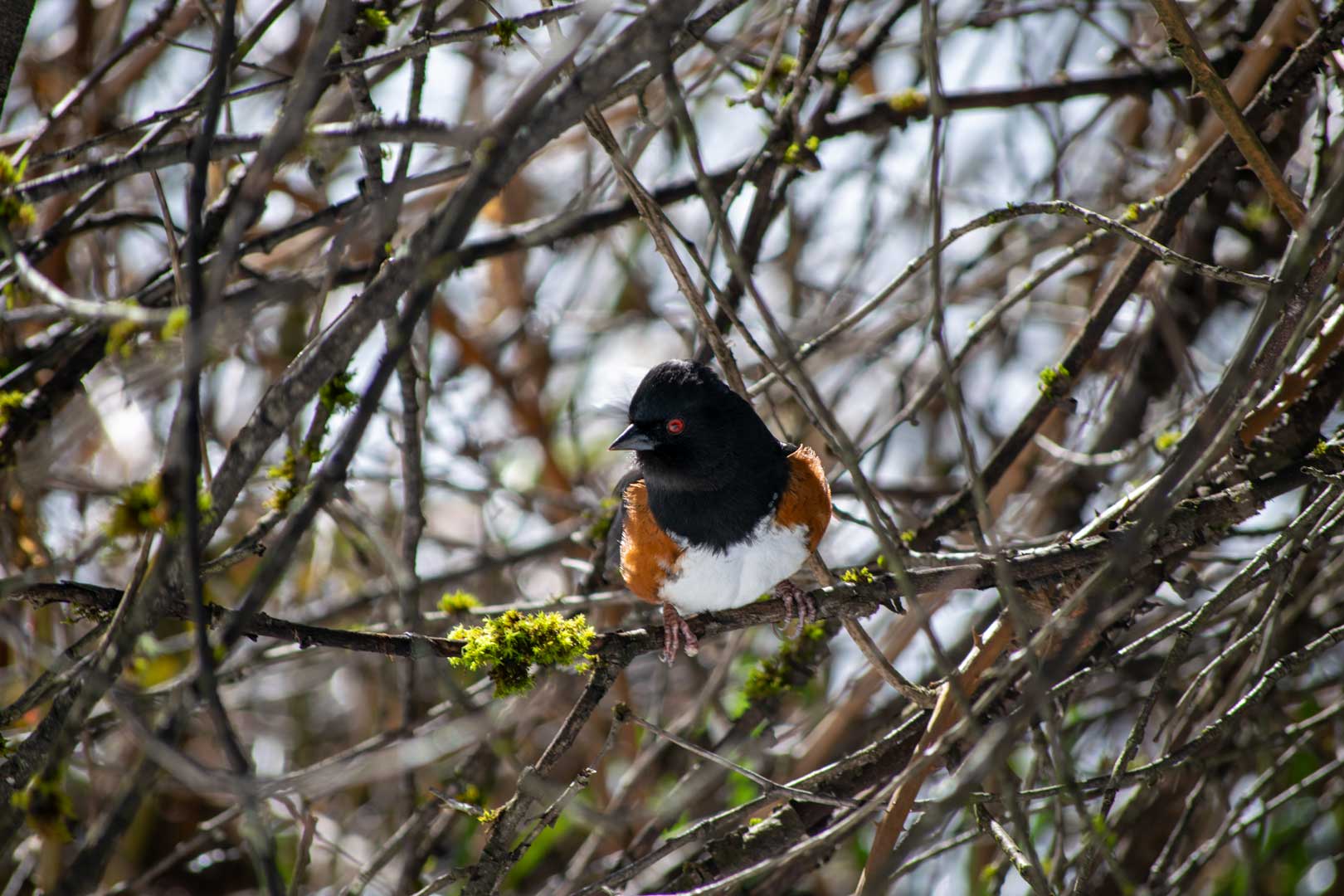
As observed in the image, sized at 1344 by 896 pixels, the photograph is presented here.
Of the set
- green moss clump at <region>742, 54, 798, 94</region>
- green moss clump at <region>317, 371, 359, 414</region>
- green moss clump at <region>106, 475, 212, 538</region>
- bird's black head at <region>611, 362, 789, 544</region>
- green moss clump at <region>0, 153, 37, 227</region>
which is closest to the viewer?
green moss clump at <region>106, 475, 212, 538</region>

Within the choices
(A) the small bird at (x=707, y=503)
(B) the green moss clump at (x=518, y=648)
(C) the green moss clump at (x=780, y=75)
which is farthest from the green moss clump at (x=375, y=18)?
(B) the green moss clump at (x=518, y=648)

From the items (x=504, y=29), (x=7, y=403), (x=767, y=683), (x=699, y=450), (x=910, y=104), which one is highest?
(x=910, y=104)

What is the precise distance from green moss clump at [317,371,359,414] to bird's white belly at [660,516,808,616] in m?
0.89

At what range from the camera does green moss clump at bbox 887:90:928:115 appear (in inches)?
138

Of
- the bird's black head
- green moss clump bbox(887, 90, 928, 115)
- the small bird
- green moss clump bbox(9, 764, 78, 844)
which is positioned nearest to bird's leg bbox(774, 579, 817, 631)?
the small bird

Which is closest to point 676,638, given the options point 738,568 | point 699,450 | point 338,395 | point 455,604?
point 738,568

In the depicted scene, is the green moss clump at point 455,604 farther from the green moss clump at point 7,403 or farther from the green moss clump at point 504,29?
the green moss clump at point 504,29

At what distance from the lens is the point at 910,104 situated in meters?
3.53

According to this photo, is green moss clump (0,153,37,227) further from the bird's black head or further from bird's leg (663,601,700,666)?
bird's leg (663,601,700,666)

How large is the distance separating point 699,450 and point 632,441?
7.3 inches

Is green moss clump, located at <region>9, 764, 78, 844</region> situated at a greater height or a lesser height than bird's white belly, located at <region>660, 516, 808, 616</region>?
lesser

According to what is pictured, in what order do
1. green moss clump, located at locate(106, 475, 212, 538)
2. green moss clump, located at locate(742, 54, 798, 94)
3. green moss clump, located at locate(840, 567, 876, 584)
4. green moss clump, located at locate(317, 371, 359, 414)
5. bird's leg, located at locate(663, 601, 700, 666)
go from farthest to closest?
green moss clump, located at locate(742, 54, 798, 94) < bird's leg, located at locate(663, 601, 700, 666) < green moss clump, located at locate(317, 371, 359, 414) < green moss clump, located at locate(840, 567, 876, 584) < green moss clump, located at locate(106, 475, 212, 538)

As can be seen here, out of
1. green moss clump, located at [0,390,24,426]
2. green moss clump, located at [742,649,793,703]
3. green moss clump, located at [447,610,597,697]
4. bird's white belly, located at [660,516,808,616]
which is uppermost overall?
green moss clump, located at [0,390,24,426]

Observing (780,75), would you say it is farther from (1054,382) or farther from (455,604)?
(455,604)
